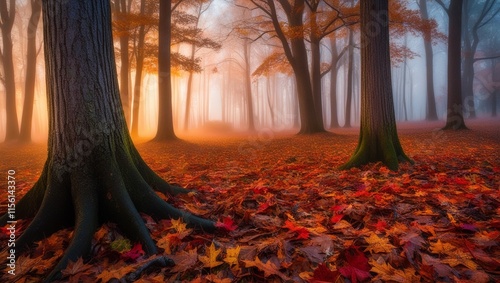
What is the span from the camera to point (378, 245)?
1807 millimetres

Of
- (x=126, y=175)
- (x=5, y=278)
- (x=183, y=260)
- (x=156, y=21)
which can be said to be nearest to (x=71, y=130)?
(x=126, y=175)

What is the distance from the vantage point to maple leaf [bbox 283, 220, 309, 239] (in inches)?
78.5

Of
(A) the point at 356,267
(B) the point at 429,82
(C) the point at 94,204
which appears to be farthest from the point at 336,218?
(B) the point at 429,82

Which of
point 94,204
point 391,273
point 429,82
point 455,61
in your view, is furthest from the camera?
point 429,82

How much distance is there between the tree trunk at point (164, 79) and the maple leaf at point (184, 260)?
405 inches

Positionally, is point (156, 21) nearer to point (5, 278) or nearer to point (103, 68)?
point (103, 68)

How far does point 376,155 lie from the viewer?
4898mm

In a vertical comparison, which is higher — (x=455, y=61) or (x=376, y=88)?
(x=455, y=61)

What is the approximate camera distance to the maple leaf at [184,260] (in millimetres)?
1725

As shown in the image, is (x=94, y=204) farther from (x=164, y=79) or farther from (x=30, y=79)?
(x=30, y=79)

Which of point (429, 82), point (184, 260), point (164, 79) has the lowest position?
point (184, 260)

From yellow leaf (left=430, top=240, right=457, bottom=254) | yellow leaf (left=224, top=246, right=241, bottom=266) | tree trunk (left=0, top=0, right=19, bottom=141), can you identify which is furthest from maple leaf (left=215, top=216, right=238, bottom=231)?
tree trunk (left=0, top=0, right=19, bottom=141)

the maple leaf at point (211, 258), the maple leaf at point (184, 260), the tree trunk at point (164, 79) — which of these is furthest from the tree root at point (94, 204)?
the tree trunk at point (164, 79)

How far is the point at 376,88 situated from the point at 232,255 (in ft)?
14.5
